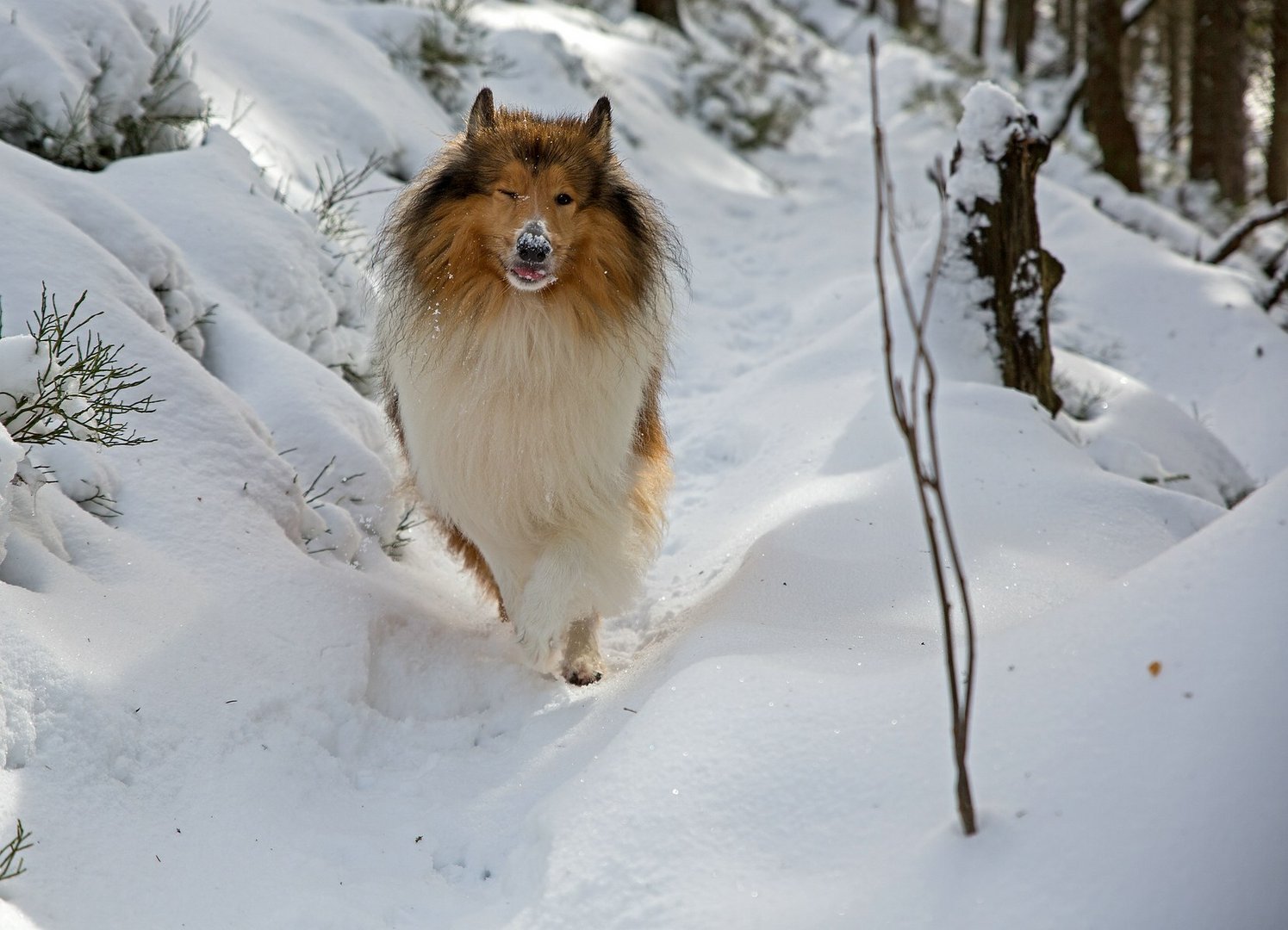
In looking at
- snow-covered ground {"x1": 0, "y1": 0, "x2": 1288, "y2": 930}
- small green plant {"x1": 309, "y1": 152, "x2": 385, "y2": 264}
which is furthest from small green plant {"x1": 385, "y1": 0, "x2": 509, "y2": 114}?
small green plant {"x1": 309, "y1": 152, "x2": 385, "y2": 264}

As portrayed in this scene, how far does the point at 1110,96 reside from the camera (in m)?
11.0

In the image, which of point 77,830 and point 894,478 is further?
point 894,478

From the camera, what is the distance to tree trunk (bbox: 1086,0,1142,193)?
34.1 ft

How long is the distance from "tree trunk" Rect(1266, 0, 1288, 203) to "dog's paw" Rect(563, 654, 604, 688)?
10.1m

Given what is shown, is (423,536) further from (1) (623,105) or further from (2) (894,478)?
(1) (623,105)

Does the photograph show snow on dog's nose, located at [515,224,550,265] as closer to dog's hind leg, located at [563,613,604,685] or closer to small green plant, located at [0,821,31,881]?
dog's hind leg, located at [563,613,604,685]

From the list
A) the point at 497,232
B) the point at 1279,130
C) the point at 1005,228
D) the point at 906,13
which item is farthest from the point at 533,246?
the point at 906,13

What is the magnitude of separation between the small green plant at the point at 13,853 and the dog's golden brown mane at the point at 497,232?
2019 millimetres

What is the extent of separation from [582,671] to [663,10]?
48.8 ft

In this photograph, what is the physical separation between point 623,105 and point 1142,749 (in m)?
10.4

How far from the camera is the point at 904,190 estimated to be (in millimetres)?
12125

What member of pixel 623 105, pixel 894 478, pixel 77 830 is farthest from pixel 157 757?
pixel 623 105

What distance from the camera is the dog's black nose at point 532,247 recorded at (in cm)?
340

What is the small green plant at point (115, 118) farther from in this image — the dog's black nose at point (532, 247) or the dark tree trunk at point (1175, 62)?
the dark tree trunk at point (1175, 62)
